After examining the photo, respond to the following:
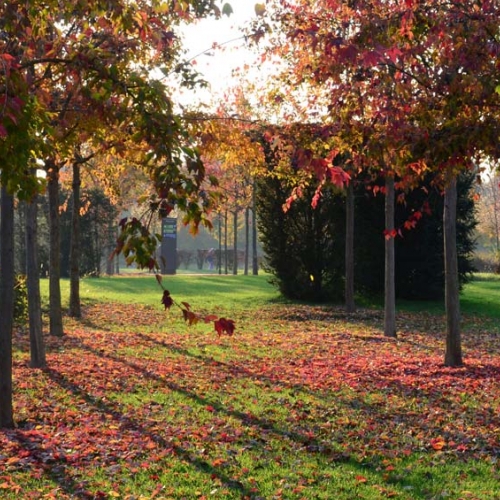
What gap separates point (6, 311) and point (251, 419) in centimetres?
278

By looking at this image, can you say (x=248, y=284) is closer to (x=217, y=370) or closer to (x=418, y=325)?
(x=418, y=325)

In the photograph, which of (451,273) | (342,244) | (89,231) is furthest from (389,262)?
(89,231)

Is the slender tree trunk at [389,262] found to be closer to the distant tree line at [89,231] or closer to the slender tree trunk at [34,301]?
the slender tree trunk at [34,301]

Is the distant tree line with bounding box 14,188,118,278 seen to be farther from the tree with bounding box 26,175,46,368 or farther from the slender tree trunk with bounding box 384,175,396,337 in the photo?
the tree with bounding box 26,175,46,368

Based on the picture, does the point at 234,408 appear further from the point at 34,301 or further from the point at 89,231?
the point at 89,231

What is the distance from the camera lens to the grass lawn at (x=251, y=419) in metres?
5.43

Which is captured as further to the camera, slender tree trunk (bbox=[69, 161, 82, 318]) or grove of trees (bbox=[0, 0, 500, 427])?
slender tree trunk (bbox=[69, 161, 82, 318])

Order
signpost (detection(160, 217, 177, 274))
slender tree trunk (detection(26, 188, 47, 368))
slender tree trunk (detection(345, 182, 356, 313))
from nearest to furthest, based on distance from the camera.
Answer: slender tree trunk (detection(26, 188, 47, 368))
slender tree trunk (detection(345, 182, 356, 313))
signpost (detection(160, 217, 177, 274))

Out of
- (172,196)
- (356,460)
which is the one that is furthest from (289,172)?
(172,196)

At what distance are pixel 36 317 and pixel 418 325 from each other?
10466 mm

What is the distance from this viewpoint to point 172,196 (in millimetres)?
3758

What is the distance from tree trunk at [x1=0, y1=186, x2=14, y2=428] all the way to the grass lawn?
0.27 meters

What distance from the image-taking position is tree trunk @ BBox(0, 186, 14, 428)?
275 inches

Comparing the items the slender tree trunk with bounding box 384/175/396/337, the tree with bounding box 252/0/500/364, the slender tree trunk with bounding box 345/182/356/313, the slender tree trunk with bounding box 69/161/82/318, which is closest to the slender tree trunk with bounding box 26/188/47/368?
the tree with bounding box 252/0/500/364
